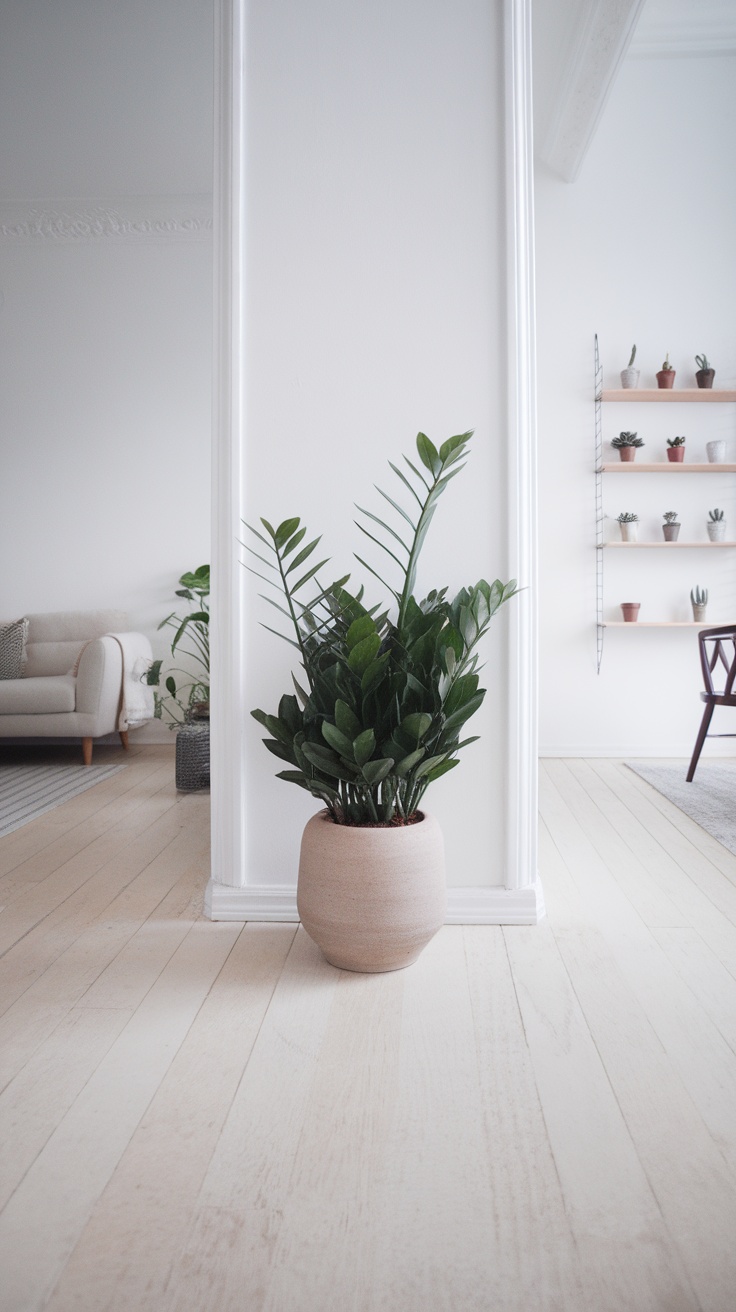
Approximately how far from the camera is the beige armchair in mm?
4020

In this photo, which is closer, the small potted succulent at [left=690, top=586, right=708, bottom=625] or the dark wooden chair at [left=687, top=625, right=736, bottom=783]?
the dark wooden chair at [left=687, top=625, right=736, bottom=783]

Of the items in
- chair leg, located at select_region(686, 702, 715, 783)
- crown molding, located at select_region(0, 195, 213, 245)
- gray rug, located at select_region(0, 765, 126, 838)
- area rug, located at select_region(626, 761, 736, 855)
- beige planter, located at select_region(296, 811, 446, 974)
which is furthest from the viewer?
crown molding, located at select_region(0, 195, 213, 245)

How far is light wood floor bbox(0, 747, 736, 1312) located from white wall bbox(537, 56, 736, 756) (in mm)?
2405

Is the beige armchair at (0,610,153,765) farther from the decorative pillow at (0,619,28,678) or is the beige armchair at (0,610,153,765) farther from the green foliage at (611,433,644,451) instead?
the green foliage at (611,433,644,451)

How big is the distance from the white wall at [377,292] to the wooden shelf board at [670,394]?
2455 mm

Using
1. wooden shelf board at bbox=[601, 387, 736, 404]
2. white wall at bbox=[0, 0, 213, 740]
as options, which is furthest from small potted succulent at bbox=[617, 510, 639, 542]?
white wall at bbox=[0, 0, 213, 740]

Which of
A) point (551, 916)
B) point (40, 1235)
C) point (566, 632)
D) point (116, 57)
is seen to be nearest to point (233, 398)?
point (551, 916)

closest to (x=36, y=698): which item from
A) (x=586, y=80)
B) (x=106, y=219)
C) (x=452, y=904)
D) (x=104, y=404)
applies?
(x=104, y=404)

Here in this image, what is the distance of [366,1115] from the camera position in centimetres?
114

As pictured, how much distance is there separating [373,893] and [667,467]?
3278 mm

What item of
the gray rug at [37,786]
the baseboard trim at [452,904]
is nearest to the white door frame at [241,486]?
the baseboard trim at [452,904]

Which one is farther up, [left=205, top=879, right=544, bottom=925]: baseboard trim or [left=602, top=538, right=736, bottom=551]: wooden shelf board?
[left=602, top=538, right=736, bottom=551]: wooden shelf board

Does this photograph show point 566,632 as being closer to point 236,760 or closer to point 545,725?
point 545,725

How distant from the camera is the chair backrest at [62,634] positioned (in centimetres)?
441
